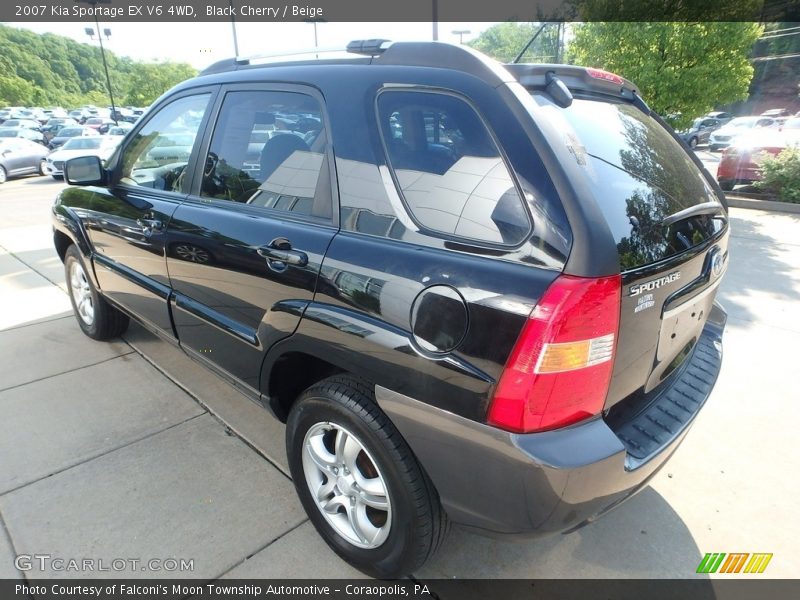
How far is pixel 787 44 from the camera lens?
33.2 m

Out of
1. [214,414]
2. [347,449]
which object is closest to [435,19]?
[214,414]

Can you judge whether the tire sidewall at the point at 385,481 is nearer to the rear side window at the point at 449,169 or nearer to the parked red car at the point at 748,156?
the rear side window at the point at 449,169

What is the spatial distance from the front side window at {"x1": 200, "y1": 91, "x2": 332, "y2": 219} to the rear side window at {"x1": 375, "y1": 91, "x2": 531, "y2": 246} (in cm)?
35

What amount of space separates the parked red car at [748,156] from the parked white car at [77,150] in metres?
16.8

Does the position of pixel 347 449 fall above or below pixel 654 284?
below

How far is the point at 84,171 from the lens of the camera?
3.15 metres

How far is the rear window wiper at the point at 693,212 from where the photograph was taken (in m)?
1.74

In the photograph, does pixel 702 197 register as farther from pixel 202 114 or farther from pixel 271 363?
pixel 202 114

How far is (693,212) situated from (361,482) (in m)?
1.58

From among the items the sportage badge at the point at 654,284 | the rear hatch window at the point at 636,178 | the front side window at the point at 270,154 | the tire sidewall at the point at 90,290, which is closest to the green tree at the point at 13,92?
the tire sidewall at the point at 90,290

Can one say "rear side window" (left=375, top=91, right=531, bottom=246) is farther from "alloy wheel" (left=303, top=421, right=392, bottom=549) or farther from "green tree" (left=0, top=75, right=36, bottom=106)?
"green tree" (left=0, top=75, right=36, bottom=106)

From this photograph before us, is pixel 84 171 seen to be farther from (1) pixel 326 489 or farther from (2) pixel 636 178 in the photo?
(2) pixel 636 178

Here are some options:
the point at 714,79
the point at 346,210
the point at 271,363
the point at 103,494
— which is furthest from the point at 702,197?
the point at 714,79

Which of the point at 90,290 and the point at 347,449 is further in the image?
the point at 90,290
